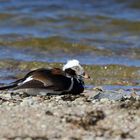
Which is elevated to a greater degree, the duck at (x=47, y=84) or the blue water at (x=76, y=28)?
the duck at (x=47, y=84)

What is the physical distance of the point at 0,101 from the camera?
27.4ft

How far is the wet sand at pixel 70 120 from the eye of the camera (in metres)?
6.53

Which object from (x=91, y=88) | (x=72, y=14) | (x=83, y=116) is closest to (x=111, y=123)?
(x=83, y=116)

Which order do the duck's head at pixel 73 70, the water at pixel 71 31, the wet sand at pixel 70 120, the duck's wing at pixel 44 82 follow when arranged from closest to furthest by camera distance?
the wet sand at pixel 70 120 < the duck's wing at pixel 44 82 < the duck's head at pixel 73 70 < the water at pixel 71 31

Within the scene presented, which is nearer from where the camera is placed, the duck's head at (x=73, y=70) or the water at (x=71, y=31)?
the duck's head at (x=73, y=70)

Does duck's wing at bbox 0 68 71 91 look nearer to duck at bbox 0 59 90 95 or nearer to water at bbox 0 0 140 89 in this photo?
duck at bbox 0 59 90 95

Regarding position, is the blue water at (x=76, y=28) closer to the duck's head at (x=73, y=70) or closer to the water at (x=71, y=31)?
the water at (x=71, y=31)

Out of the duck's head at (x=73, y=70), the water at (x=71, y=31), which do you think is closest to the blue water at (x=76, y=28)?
the water at (x=71, y=31)

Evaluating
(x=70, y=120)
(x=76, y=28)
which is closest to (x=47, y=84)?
(x=70, y=120)

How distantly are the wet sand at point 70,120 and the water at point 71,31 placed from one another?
407 cm

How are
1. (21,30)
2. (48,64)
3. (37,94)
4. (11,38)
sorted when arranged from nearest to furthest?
(37,94) → (48,64) → (11,38) → (21,30)

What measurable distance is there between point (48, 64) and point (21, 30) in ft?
14.8

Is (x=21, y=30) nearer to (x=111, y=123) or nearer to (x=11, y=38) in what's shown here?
(x=11, y=38)

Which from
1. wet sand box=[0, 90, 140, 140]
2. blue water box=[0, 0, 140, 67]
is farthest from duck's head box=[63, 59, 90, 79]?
blue water box=[0, 0, 140, 67]
